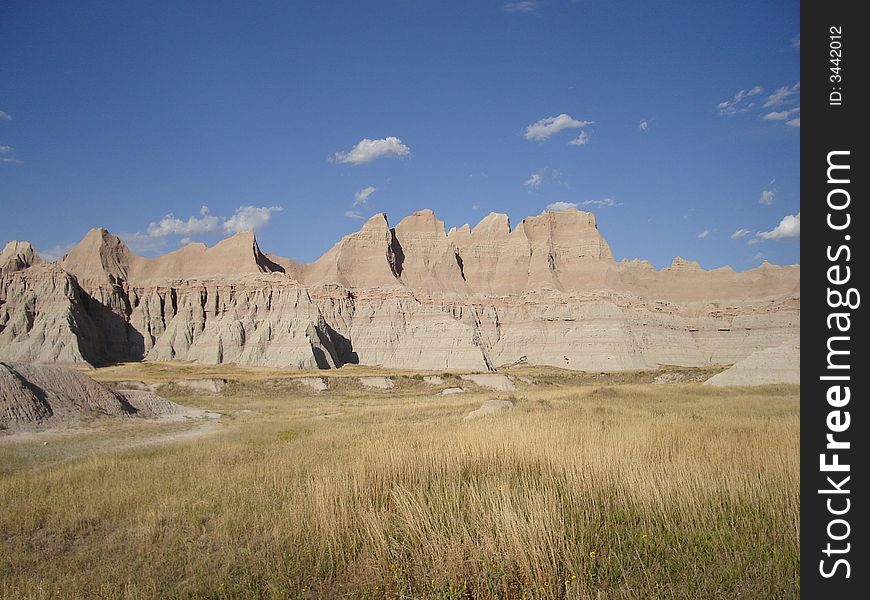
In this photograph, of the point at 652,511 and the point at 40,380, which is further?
the point at 40,380

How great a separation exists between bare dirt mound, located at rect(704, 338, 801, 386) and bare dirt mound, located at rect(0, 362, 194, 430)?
114 ft

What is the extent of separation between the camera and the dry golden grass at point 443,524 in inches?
172

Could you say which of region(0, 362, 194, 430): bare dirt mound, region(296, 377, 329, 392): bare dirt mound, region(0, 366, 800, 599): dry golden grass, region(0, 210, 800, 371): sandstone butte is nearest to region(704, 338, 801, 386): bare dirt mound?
region(0, 366, 800, 599): dry golden grass

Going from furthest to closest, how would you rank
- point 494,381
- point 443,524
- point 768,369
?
point 494,381, point 768,369, point 443,524

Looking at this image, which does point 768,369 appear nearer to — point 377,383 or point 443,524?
point 443,524

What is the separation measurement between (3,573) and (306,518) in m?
3.18

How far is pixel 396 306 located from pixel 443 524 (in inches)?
4095

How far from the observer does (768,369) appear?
3306 centimetres

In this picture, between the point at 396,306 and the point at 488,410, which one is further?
the point at 396,306

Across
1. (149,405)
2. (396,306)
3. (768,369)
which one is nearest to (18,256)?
(396,306)

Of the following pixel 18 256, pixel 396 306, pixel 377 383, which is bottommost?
pixel 377 383
